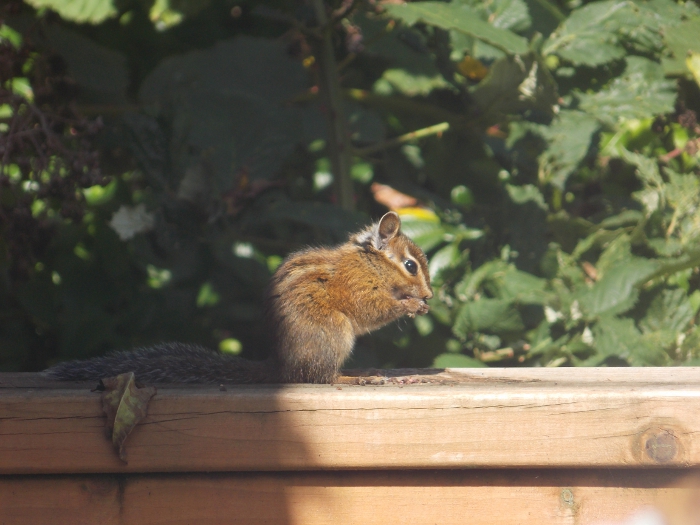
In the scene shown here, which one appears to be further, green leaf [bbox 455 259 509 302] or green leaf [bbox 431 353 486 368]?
green leaf [bbox 455 259 509 302]

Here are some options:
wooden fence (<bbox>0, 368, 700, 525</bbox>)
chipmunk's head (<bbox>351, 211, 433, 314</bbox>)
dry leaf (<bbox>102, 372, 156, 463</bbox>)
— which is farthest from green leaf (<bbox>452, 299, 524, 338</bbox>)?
dry leaf (<bbox>102, 372, 156, 463</bbox>)

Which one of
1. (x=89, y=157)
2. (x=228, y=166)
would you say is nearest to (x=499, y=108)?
(x=228, y=166)

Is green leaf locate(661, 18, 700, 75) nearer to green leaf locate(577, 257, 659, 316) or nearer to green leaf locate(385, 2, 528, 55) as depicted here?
green leaf locate(385, 2, 528, 55)

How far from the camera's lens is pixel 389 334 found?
78.5 inches

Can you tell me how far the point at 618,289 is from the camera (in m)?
1.90

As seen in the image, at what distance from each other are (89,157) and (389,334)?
0.87m

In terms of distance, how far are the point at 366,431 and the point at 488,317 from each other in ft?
2.94

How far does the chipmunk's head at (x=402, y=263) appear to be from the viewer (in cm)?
183

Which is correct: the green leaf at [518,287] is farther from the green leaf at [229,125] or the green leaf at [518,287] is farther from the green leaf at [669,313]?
the green leaf at [229,125]

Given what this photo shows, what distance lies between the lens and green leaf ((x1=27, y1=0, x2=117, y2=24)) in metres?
1.83

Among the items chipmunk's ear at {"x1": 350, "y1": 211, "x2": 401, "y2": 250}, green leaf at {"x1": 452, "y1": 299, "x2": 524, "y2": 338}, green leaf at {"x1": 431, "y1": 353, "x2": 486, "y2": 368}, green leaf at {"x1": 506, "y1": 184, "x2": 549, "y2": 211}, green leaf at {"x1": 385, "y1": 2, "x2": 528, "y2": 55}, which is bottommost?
green leaf at {"x1": 431, "y1": 353, "x2": 486, "y2": 368}

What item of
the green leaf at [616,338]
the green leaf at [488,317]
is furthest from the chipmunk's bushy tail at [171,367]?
the green leaf at [616,338]

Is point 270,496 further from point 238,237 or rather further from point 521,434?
point 238,237

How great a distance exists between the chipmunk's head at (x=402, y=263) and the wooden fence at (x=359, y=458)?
752 millimetres
